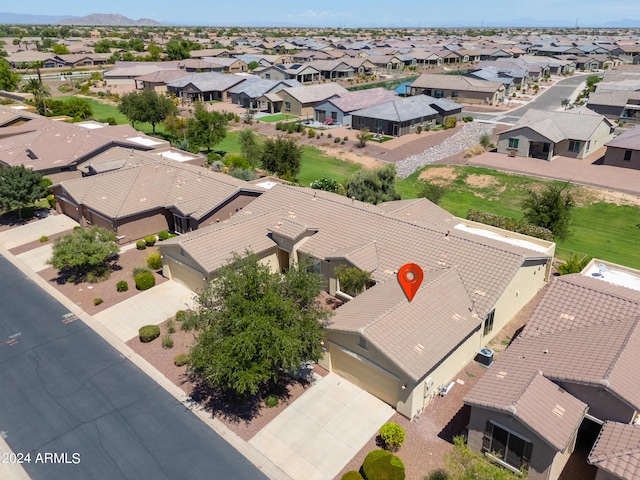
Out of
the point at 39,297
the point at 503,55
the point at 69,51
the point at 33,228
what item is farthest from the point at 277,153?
the point at 69,51

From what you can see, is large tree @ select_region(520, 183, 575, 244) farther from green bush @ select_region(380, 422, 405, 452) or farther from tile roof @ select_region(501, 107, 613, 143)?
tile roof @ select_region(501, 107, 613, 143)

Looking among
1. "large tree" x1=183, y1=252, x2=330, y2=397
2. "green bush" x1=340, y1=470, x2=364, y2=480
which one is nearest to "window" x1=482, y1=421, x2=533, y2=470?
"green bush" x1=340, y1=470, x2=364, y2=480

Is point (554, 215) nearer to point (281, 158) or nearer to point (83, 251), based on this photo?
point (281, 158)

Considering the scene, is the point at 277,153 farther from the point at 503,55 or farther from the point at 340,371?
the point at 503,55

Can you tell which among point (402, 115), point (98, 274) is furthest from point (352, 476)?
point (402, 115)

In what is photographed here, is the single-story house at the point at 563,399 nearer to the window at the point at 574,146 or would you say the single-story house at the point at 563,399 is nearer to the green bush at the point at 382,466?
the green bush at the point at 382,466

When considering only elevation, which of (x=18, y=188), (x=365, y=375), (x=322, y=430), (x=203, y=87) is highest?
(x=203, y=87)
